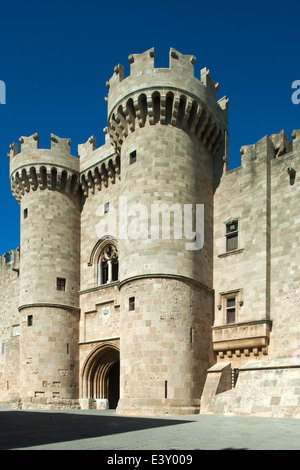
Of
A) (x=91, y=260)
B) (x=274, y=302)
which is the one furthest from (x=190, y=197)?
(x=91, y=260)

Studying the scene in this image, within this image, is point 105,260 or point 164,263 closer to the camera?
point 164,263

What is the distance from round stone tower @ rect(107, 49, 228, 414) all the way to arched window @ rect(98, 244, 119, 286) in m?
3.68

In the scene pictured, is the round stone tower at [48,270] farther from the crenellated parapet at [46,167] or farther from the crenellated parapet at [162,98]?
the crenellated parapet at [162,98]

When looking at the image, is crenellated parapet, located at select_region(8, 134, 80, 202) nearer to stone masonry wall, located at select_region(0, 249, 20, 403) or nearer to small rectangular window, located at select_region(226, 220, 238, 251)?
stone masonry wall, located at select_region(0, 249, 20, 403)

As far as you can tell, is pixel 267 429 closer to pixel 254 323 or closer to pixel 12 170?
pixel 254 323

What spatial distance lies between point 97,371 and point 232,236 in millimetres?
9448

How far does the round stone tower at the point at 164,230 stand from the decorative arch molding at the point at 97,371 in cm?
499

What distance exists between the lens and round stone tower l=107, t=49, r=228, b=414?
18.0 m

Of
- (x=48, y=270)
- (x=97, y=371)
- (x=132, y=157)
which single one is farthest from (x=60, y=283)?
(x=132, y=157)

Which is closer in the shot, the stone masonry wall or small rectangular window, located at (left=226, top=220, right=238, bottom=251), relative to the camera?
small rectangular window, located at (left=226, top=220, right=238, bottom=251)

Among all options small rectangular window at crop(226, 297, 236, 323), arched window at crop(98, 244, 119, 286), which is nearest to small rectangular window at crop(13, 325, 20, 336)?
arched window at crop(98, 244, 119, 286)

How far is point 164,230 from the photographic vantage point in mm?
19109

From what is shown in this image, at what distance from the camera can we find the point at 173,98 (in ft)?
66.2

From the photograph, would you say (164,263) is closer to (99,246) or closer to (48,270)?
(99,246)
